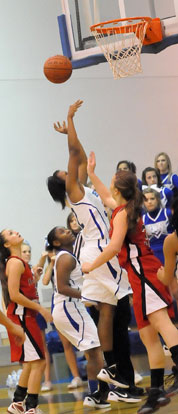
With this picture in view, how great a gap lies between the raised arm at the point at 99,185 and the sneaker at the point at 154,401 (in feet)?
5.20

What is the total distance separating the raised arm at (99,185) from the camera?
5.92 metres

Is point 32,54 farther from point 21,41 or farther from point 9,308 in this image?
point 9,308

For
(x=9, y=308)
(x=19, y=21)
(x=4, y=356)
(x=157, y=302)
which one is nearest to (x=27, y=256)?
(x=4, y=356)

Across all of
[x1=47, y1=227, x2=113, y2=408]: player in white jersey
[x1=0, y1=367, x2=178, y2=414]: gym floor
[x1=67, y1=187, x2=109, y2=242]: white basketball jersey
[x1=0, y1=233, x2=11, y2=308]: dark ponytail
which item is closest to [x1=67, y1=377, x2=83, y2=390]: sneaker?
[x1=0, y1=367, x2=178, y2=414]: gym floor

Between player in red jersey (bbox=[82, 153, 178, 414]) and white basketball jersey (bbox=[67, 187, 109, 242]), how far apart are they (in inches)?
23.8

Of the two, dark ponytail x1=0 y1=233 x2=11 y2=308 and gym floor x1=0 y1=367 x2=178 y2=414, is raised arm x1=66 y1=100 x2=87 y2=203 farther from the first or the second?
gym floor x1=0 y1=367 x2=178 y2=414

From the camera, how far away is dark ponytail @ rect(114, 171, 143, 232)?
5.25 m

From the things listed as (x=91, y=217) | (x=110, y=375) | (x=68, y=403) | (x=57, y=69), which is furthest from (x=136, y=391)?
(x=57, y=69)

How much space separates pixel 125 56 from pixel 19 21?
569 centimetres

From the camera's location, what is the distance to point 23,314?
20.4ft

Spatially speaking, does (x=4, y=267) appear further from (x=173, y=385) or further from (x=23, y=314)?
(x=173, y=385)

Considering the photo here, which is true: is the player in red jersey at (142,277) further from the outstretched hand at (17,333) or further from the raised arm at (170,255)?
the outstretched hand at (17,333)

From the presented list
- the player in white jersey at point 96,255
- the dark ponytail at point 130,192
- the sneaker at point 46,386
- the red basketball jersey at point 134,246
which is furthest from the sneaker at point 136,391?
the sneaker at point 46,386

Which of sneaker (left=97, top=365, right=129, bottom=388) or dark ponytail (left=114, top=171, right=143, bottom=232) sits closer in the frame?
dark ponytail (left=114, top=171, right=143, bottom=232)
